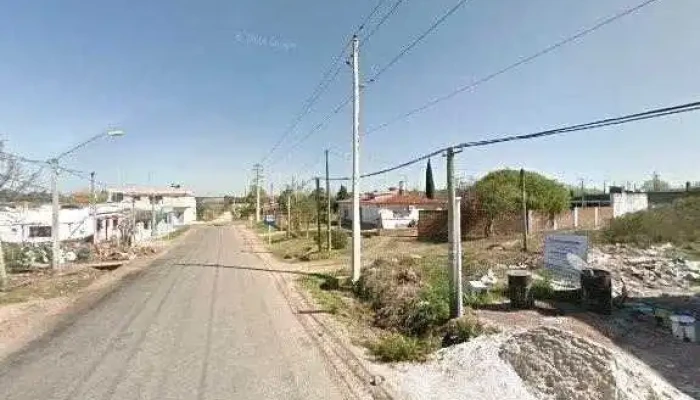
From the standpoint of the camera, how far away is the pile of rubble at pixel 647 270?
14.6 metres

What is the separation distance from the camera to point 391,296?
43.7 ft

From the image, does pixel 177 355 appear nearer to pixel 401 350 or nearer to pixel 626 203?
pixel 401 350

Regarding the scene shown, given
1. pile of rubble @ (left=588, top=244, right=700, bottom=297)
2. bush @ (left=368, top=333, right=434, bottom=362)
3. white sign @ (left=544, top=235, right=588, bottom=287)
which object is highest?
white sign @ (left=544, top=235, right=588, bottom=287)

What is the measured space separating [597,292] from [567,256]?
3529mm

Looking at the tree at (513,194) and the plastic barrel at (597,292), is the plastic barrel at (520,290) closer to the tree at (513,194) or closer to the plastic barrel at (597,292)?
the plastic barrel at (597,292)

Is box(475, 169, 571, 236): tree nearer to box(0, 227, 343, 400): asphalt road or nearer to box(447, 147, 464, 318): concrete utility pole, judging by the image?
box(0, 227, 343, 400): asphalt road

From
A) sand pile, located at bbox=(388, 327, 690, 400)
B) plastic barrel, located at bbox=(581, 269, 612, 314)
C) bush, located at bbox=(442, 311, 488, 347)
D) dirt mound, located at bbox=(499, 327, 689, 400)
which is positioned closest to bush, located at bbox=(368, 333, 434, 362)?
sand pile, located at bbox=(388, 327, 690, 400)

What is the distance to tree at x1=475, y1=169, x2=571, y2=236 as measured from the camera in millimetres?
31875

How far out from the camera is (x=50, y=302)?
52.7ft

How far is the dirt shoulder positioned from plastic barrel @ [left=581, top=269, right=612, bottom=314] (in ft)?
41.5

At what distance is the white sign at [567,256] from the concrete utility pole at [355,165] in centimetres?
621

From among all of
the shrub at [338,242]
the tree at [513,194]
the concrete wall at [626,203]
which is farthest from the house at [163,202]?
the concrete wall at [626,203]

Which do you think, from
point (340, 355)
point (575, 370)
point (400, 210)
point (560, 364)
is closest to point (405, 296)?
point (340, 355)

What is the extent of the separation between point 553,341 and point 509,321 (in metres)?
2.25
